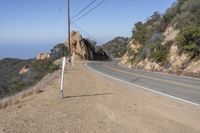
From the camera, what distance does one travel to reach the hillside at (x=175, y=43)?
3027 centimetres

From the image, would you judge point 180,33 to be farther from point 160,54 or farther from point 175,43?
point 160,54

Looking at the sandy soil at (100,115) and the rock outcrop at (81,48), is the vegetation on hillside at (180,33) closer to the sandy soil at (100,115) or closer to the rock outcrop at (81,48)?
the sandy soil at (100,115)

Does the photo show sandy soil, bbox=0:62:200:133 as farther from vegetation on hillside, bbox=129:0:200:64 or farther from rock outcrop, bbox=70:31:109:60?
rock outcrop, bbox=70:31:109:60

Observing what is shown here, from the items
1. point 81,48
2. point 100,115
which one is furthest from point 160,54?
point 81,48

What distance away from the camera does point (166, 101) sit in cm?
1468

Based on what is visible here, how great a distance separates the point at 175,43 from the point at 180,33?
2021mm

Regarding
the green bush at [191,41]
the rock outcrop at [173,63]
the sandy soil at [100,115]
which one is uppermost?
the green bush at [191,41]

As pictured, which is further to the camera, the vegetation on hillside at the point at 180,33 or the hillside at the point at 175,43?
the vegetation on hillside at the point at 180,33

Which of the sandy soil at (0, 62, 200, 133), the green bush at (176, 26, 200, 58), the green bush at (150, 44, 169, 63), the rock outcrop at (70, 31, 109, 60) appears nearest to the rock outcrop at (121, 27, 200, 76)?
the green bush at (150, 44, 169, 63)

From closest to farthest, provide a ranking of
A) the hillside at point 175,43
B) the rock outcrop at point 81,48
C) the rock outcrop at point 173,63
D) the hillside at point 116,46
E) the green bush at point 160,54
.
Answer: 1. the rock outcrop at point 173,63
2. the hillside at point 175,43
3. the green bush at point 160,54
4. the rock outcrop at point 81,48
5. the hillside at point 116,46

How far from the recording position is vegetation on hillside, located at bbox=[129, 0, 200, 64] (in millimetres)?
30531

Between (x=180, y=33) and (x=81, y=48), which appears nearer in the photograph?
(x=180, y=33)

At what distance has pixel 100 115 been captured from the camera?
460 inches

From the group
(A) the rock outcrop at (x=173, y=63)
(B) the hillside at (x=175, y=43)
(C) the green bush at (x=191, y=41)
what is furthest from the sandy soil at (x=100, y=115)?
A: (C) the green bush at (x=191, y=41)
